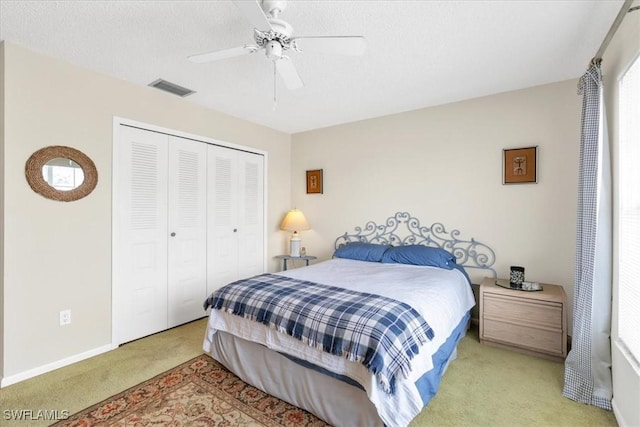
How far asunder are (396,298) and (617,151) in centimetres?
168

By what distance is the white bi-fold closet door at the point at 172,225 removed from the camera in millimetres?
2936

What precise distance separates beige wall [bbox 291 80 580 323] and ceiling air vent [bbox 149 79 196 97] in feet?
6.35

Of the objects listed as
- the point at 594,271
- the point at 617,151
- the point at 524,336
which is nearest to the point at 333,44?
the point at 617,151

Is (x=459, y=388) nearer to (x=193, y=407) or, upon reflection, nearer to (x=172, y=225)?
(x=193, y=407)

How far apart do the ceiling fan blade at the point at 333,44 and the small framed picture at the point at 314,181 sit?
105 inches

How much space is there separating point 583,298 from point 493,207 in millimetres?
1308

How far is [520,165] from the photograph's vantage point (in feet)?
9.92

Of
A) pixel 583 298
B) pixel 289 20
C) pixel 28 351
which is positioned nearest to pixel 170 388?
pixel 28 351

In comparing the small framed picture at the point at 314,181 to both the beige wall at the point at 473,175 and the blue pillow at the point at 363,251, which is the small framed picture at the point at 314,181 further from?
the blue pillow at the point at 363,251

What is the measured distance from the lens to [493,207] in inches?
126

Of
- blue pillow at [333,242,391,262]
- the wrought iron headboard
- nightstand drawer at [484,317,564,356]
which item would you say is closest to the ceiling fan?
blue pillow at [333,242,391,262]

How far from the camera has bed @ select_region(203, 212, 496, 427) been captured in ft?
5.20

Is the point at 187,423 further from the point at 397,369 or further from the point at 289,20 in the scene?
the point at 289,20

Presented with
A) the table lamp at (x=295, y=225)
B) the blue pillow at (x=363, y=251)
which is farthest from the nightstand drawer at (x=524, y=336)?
the table lamp at (x=295, y=225)
